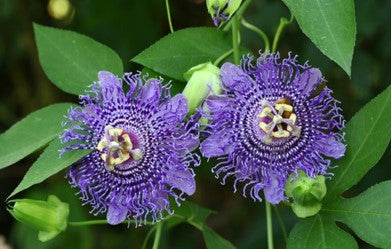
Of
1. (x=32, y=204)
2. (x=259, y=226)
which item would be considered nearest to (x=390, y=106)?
(x=32, y=204)

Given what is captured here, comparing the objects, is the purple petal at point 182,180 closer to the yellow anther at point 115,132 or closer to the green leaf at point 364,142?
the yellow anther at point 115,132

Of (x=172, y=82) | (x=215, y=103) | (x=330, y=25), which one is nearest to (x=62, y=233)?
(x=172, y=82)

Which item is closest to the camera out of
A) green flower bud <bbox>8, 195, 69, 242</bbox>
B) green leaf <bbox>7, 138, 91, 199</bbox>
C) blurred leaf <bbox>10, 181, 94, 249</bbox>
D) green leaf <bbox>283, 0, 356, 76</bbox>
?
green leaf <bbox>283, 0, 356, 76</bbox>

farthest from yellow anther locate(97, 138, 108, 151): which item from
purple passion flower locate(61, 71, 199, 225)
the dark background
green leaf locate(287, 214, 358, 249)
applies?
the dark background

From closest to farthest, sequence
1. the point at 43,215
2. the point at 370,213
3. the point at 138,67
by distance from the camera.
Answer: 1. the point at 370,213
2. the point at 43,215
3. the point at 138,67

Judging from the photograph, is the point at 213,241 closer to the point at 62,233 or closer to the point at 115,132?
the point at 115,132

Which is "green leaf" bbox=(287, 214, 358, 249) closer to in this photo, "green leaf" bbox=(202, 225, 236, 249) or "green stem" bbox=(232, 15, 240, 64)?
"green leaf" bbox=(202, 225, 236, 249)

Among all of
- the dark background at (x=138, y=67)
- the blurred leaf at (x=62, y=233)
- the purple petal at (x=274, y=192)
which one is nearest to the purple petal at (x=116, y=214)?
the purple petal at (x=274, y=192)
